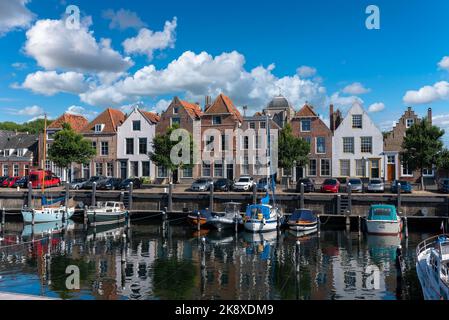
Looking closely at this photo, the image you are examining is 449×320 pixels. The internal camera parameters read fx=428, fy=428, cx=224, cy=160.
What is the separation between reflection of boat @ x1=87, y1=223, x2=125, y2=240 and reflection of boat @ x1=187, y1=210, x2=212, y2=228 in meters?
6.32

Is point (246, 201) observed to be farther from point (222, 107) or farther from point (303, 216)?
point (222, 107)

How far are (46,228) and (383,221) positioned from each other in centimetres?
3015

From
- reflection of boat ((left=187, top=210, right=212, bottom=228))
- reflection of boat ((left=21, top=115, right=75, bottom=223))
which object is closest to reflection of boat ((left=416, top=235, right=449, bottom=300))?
reflection of boat ((left=187, top=210, right=212, bottom=228))

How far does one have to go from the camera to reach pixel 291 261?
87.2 feet

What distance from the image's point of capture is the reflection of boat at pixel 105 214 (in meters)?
41.0

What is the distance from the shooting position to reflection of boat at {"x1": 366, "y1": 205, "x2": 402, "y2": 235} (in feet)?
115

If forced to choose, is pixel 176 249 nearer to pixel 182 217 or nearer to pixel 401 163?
pixel 182 217

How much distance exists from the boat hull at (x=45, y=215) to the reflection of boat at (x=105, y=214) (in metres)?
3.53

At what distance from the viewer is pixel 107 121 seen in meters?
66.2

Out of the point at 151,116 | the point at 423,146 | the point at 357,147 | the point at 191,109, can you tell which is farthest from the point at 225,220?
the point at 151,116

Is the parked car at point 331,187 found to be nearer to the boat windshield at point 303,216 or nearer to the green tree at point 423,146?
the boat windshield at point 303,216

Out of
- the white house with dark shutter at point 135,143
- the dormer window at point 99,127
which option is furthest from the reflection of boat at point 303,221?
the dormer window at point 99,127
